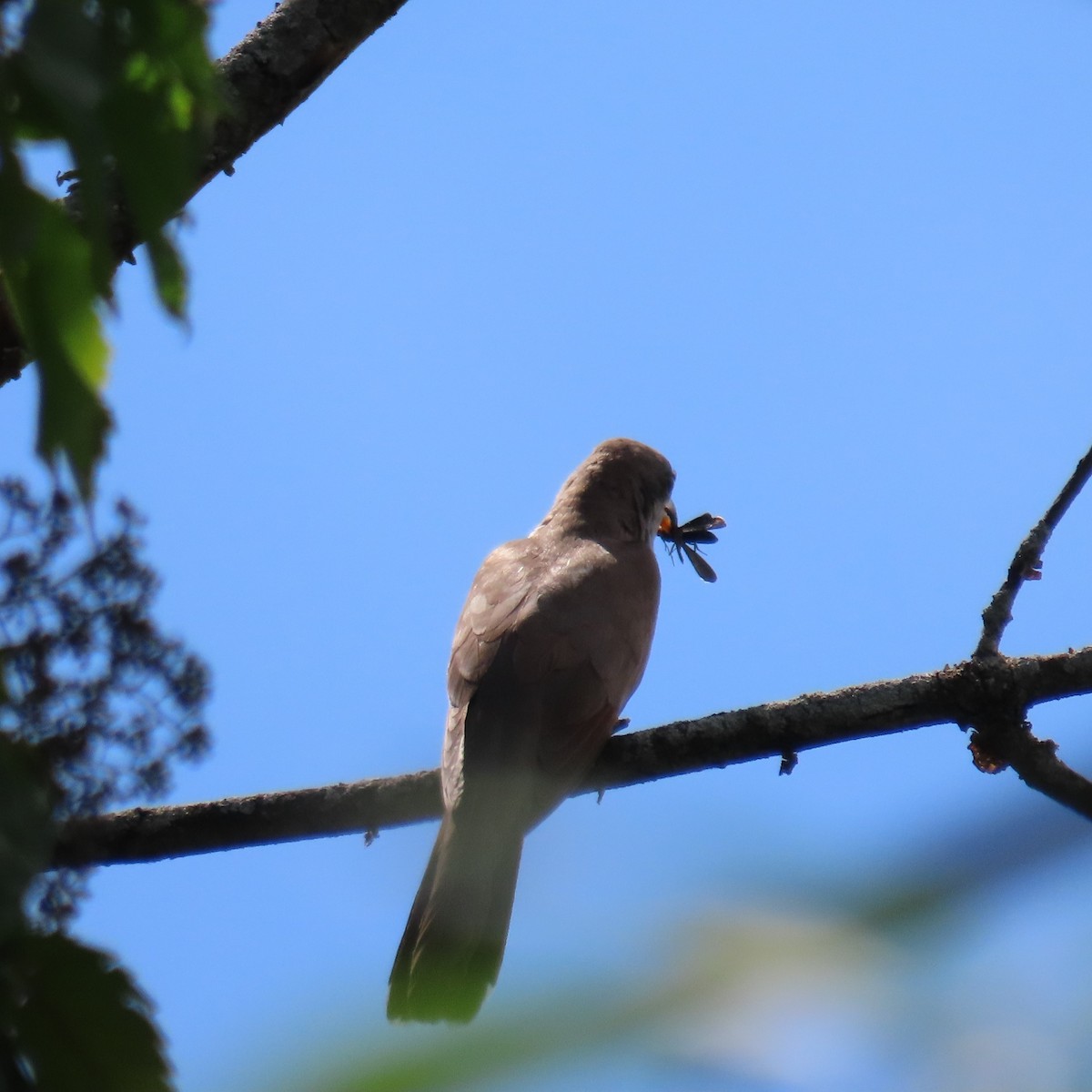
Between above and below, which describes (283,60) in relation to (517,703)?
above

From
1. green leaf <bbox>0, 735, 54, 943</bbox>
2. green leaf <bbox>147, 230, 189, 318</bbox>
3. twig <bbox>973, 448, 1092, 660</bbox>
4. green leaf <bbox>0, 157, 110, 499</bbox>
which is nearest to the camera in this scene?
green leaf <bbox>0, 735, 54, 943</bbox>

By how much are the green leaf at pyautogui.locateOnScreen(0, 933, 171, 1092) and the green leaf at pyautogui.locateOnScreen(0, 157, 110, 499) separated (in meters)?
0.44

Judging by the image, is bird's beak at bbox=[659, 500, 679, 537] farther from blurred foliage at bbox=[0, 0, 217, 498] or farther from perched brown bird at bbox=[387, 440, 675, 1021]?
blurred foliage at bbox=[0, 0, 217, 498]

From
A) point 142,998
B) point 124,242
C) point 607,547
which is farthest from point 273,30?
point 142,998

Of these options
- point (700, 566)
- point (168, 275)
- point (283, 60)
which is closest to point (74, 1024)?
point (168, 275)

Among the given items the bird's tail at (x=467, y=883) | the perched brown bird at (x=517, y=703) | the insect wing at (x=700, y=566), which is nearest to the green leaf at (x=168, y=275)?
the perched brown bird at (x=517, y=703)

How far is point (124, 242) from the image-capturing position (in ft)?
10.5

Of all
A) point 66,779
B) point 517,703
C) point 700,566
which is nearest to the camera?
point 66,779

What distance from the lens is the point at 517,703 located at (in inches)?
170

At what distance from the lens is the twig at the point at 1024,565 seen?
11.2 ft

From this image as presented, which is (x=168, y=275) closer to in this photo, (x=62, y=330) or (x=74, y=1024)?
(x=62, y=330)

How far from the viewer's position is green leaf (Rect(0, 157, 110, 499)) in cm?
125

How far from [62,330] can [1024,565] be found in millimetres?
2872

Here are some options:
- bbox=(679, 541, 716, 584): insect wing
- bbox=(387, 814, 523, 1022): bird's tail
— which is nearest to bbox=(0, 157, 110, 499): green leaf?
bbox=(387, 814, 523, 1022): bird's tail
